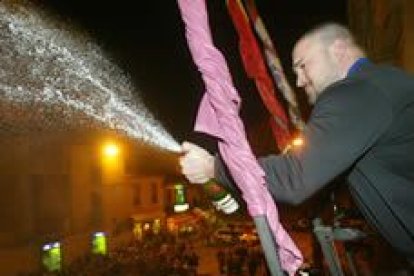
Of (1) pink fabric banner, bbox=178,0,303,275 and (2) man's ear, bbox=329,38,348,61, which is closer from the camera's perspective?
(1) pink fabric banner, bbox=178,0,303,275

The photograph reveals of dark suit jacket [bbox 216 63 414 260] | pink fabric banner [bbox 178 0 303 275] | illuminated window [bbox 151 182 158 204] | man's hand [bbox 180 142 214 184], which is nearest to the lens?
pink fabric banner [bbox 178 0 303 275]

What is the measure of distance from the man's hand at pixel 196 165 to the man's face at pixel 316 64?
0.64m

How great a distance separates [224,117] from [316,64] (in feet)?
2.47

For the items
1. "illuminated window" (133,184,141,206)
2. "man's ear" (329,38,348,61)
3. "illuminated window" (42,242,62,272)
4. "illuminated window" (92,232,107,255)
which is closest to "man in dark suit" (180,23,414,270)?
"man's ear" (329,38,348,61)

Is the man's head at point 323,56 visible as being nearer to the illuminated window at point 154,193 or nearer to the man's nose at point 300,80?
the man's nose at point 300,80

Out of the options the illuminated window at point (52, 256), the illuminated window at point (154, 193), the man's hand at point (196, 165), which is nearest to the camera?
the man's hand at point (196, 165)

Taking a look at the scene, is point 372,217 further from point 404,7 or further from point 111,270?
point 111,270

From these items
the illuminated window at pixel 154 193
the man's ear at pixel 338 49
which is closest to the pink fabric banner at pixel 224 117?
the man's ear at pixel 338 49

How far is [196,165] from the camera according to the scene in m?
2.61

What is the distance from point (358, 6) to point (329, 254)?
13.4 meters

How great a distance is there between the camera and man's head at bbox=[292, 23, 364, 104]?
115 inches

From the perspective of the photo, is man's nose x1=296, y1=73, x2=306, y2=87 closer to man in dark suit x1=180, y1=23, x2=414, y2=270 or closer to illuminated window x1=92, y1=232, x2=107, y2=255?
man in dark suit x1=180, y1=23, x2=414, y2=270

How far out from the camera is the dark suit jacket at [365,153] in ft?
8.10

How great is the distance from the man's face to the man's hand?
64 centimetres
